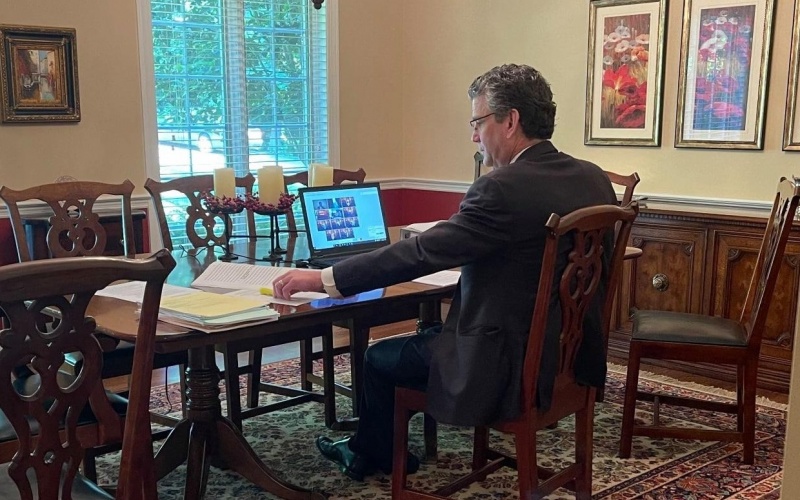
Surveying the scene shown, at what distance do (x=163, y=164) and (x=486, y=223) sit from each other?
2.99 m

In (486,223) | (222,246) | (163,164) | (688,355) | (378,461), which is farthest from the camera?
(163,164)

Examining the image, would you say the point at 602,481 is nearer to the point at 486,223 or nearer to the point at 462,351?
the point at 462,351

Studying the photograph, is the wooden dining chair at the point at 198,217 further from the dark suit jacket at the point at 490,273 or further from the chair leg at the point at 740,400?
the chair leg at the point at 740,400

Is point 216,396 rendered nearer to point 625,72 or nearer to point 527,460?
point 527,460

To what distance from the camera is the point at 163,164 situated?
462cm

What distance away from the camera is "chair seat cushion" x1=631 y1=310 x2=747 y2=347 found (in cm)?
293

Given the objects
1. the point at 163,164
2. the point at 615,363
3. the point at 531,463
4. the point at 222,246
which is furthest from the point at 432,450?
the point at 163,164

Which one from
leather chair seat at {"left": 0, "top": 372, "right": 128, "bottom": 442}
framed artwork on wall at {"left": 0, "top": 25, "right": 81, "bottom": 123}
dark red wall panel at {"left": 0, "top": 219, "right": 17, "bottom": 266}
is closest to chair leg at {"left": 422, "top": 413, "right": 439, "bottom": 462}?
leather chair seat at {"left": 0, "top": 372, "right": 128, "bottom": 442}

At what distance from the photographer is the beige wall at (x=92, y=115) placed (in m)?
4.04

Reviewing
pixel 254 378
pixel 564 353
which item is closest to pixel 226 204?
pixel 254 378

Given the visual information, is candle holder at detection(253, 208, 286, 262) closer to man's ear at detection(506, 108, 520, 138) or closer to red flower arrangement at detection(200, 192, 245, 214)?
red flower arrangement at detection(200, 192, 245, 214)

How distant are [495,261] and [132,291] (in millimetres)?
1059

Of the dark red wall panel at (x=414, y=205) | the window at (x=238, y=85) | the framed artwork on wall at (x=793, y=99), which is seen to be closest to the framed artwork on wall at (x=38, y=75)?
the window at (x=238, y=85)

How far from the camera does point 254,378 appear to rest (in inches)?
136
